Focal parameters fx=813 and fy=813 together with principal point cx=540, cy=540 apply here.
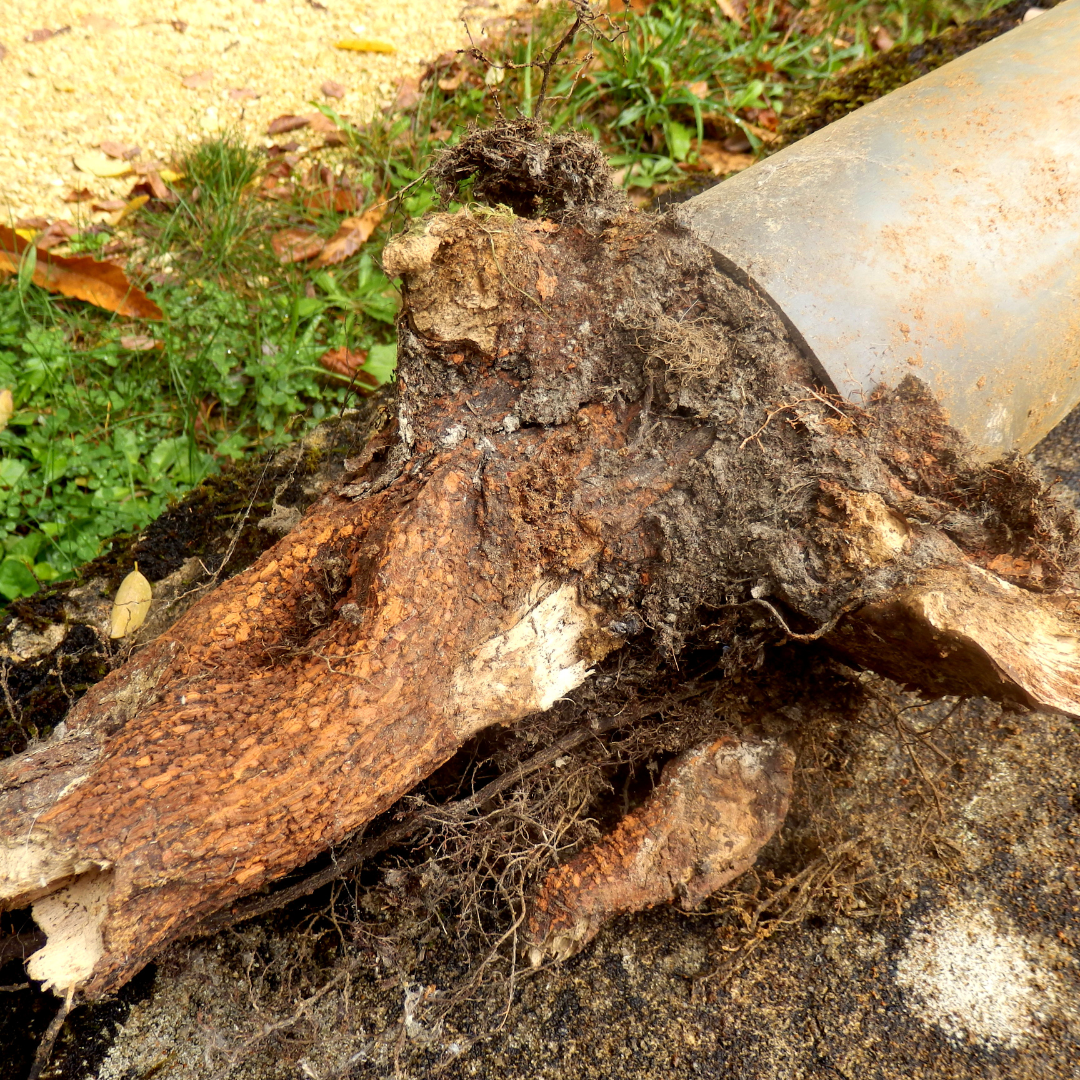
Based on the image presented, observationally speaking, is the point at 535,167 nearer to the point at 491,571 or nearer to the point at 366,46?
the point at 491,571

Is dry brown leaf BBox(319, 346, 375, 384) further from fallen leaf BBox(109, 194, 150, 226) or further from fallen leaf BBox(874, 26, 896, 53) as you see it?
fallen leaf BBox(874, 26, 896, 53)

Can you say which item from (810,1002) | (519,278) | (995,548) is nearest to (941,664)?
(995,548)

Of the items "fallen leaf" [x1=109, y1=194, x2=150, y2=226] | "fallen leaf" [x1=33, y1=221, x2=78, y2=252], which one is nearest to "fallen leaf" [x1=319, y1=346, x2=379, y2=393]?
"fallen leaf" [x1=109, y1=194, x2=150, y2=226]

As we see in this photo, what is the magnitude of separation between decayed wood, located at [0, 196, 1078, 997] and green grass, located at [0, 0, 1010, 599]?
3.50 feet

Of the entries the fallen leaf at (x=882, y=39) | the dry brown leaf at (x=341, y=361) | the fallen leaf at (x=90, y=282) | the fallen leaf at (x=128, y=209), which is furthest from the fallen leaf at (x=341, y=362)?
the fallen leaf at (x=882, y=39)

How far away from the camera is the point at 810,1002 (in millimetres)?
1458

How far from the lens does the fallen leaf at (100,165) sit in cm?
317

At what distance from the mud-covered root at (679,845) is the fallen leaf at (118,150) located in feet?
10.4

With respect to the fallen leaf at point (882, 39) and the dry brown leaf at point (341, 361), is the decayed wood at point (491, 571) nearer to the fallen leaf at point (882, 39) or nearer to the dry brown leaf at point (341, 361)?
the dry brown leaf at point (341, 361)

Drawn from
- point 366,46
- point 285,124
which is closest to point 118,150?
point 285,124

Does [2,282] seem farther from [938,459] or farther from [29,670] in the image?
[938,459]

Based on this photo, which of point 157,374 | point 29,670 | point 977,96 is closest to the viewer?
point 977,96

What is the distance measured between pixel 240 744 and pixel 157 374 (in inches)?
71.9

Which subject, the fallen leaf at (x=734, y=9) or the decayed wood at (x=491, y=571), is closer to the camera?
the decayed wood at (x=491, y=571)
